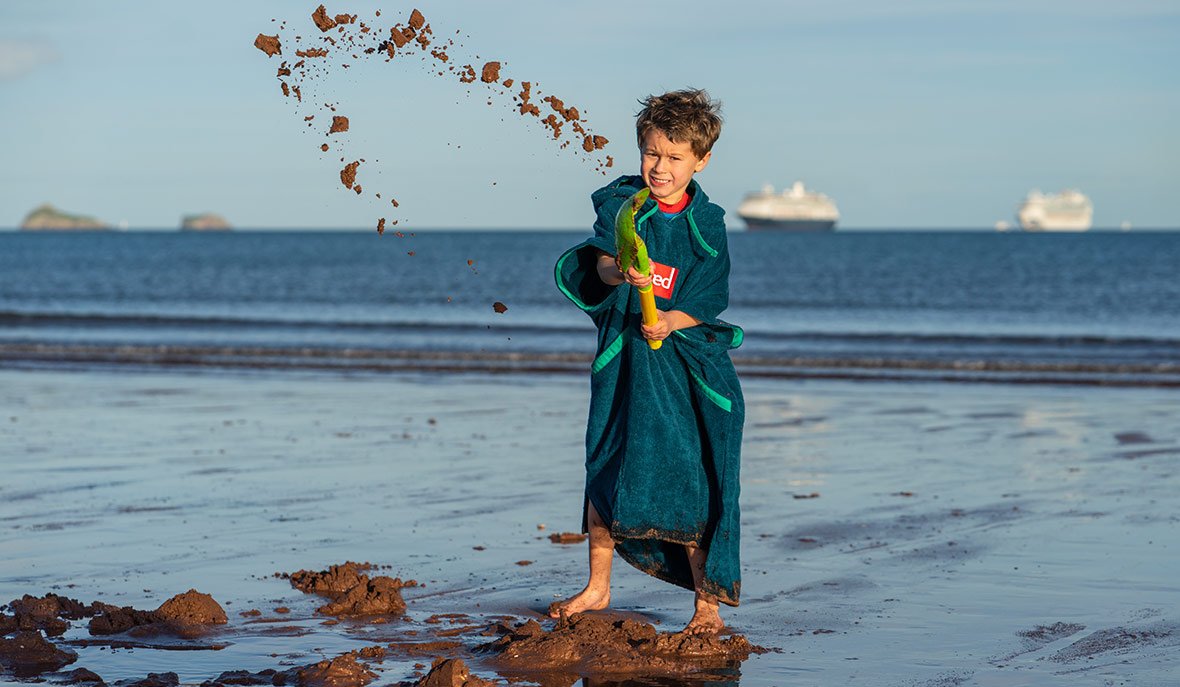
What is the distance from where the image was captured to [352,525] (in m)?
6.79

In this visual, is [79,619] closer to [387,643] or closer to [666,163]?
[387,643]

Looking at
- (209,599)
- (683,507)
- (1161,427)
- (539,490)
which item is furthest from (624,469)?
(1161,427)

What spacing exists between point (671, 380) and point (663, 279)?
32 cm

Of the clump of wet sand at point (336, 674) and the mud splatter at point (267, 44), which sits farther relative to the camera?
the mud splatter at point (267, 44)

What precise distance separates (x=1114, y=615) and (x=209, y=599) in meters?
3.09

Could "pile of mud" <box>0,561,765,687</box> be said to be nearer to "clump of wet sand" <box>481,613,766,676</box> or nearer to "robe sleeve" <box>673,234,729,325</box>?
"clump of wet sand" <box>481,613,766,676</box>

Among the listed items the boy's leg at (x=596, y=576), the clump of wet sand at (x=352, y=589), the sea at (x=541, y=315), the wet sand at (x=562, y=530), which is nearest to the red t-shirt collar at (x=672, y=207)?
the sea at (x=541, y=315)

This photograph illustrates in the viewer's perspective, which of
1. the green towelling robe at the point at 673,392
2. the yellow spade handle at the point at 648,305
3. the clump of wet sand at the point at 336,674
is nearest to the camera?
the clump of wet sand at the point at 336,674

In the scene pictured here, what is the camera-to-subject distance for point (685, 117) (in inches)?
175

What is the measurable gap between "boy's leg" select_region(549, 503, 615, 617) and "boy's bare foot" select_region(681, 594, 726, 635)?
0.36 meters

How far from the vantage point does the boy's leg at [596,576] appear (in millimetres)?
4914

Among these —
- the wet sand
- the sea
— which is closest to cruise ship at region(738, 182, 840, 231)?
the sea

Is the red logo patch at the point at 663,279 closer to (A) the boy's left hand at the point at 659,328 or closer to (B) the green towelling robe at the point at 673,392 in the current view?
(B) the green towelling robe at the point at 673,392

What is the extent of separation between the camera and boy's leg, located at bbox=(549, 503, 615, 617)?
4914 millimetres
